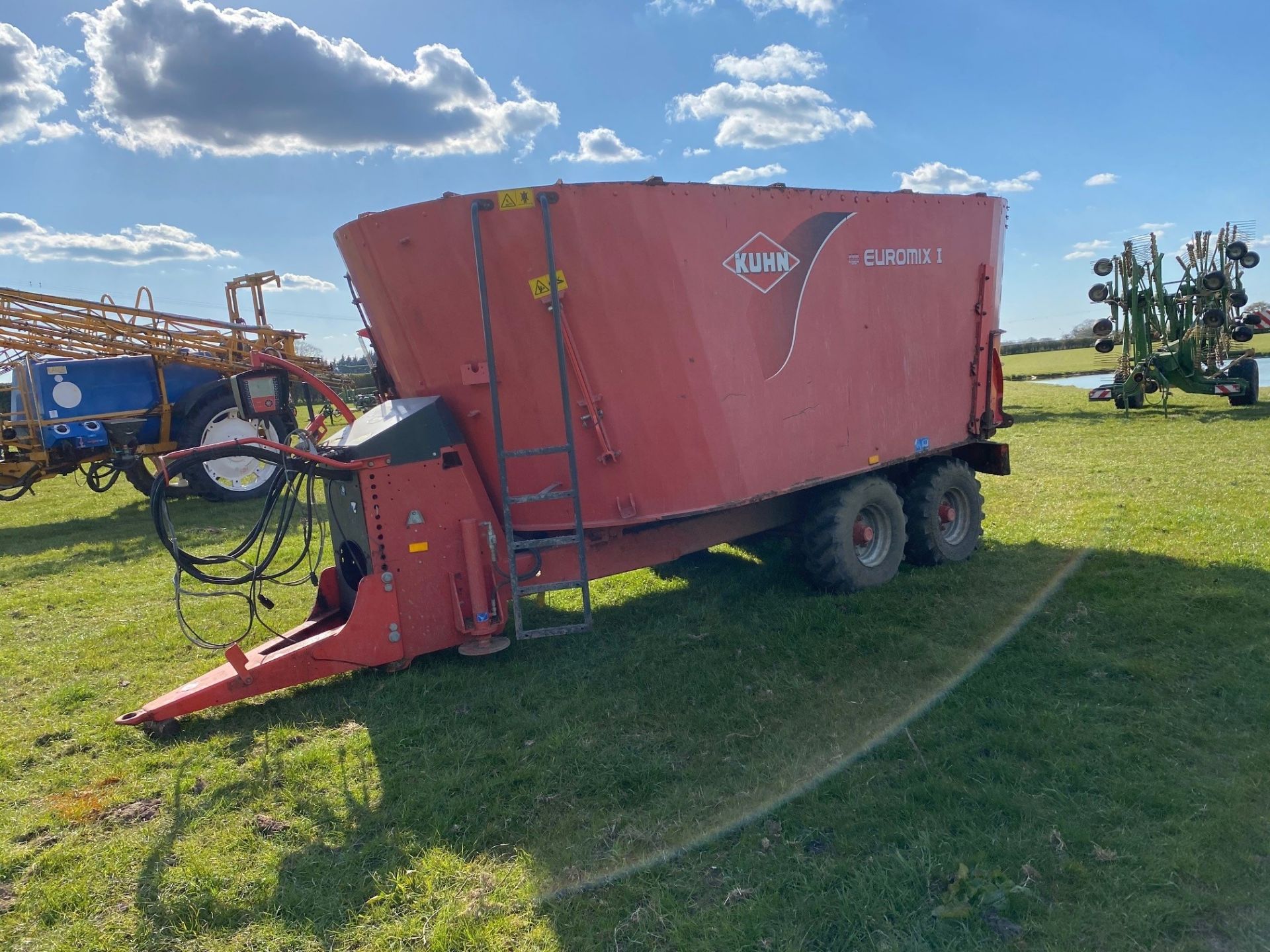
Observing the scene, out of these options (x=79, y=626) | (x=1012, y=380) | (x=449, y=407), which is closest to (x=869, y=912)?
(x=449, y=407)

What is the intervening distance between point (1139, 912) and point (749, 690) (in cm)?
224

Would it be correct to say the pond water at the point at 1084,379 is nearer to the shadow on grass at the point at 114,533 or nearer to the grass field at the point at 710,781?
the grass field at the point at 710,781

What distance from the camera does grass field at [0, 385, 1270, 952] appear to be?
118 inches

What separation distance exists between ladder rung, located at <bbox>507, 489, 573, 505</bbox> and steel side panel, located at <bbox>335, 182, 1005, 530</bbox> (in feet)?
0.34

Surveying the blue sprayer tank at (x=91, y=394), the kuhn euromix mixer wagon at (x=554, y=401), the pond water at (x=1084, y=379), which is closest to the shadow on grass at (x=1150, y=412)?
the pond water at (x=1084, y=379)

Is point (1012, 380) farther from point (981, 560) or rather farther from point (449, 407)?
point (449, 407)

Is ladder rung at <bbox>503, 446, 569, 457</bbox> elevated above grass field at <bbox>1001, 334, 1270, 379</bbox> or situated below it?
above

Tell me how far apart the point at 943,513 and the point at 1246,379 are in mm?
13233

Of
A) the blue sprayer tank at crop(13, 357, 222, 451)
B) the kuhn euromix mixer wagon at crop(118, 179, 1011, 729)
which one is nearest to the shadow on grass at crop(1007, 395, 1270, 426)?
the kuhn euromix mixer wagon at crop(118, 179, 1011, 729)

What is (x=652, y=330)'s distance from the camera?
4.93 meters

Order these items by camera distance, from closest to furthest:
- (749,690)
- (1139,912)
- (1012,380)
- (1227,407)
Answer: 1. (1139,912)
2. (749,690)
3. (1227,407)
4. (1012,380)

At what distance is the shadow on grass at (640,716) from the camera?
3.43 m

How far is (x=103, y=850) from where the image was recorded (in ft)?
11.7

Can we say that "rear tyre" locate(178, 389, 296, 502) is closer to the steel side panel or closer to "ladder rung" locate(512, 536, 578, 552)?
the steel side panel
